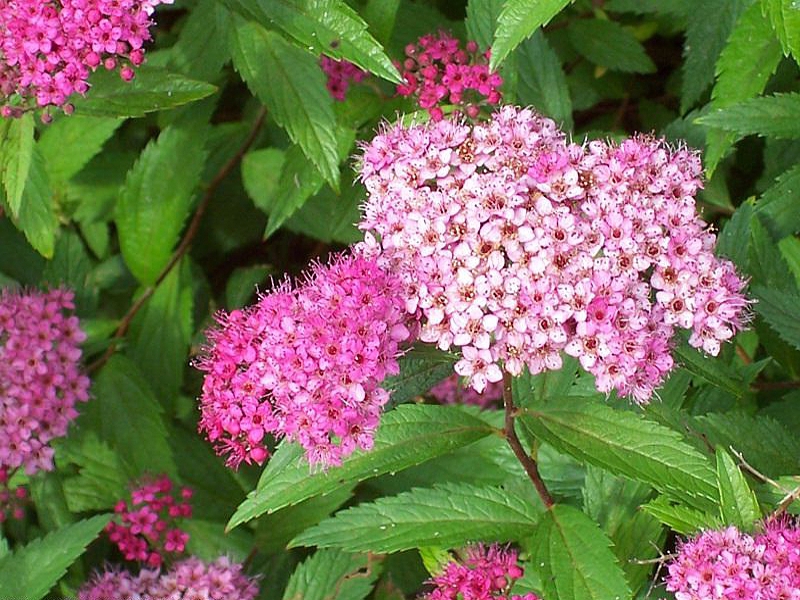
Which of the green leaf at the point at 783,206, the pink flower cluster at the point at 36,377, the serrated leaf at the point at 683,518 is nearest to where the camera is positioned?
the serrated leaf at the point at 683,518

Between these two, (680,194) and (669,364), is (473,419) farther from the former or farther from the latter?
(680,194)

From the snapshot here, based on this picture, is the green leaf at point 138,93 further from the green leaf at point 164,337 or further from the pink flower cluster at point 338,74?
the green leaf at point 164,337

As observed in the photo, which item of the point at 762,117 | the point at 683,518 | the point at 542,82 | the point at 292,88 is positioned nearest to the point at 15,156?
the point at 292,88

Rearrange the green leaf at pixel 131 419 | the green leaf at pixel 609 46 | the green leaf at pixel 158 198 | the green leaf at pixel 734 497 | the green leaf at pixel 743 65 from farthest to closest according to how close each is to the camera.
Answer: the green leaf at pixel 609 46, the green leaf at pixel 158 198, the green leaf at pixel 131 419, the green leaf at pixel 743 65, the green leaf at pixel 734 497

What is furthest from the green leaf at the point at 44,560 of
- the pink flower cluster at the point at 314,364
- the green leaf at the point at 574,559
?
the green leaf at the point at 574,559

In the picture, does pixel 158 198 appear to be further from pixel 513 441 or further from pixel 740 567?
pixel 740 567

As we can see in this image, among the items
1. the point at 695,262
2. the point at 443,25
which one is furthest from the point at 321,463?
the point at 443,25
